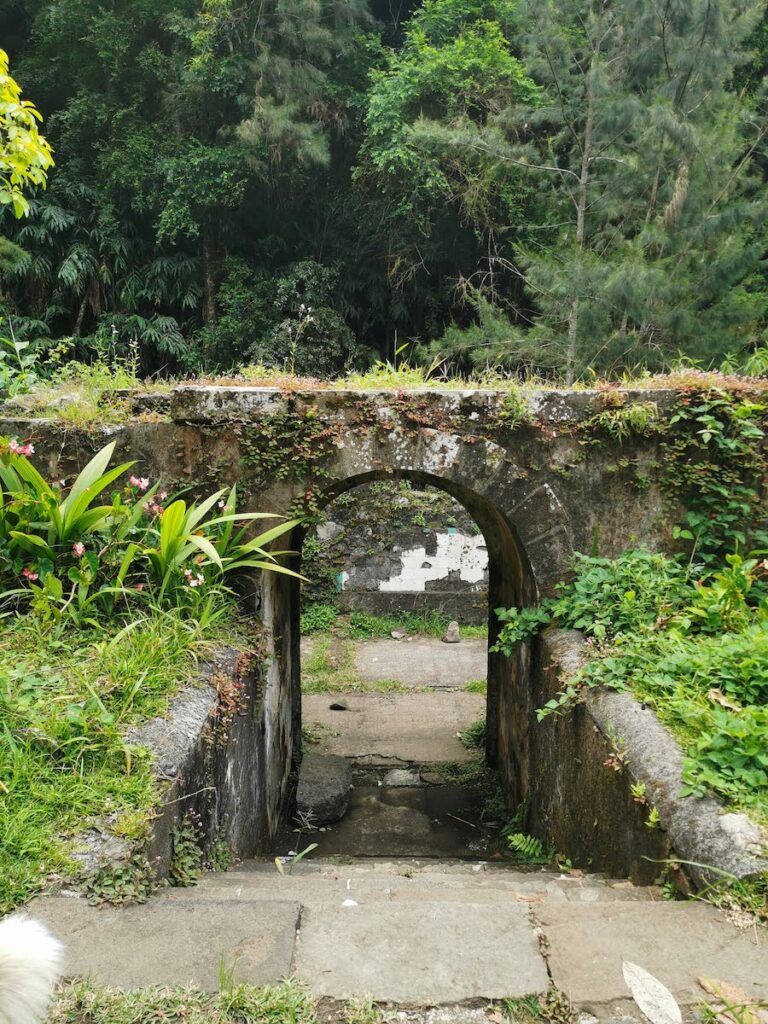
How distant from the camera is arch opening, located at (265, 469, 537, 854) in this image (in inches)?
169

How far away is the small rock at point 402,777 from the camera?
5.46 meters

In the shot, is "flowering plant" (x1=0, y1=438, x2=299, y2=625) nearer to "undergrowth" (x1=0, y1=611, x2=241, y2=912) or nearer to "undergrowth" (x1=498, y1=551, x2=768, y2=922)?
"undergrowth" (x1=0, y1=611, x2=241, y2=912)

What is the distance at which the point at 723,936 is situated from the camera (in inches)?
71.2

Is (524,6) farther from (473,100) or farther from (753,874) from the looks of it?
(753,874)

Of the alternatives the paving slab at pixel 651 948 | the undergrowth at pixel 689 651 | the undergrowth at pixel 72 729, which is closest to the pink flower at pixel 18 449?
the undergrowth at pixel 72 729

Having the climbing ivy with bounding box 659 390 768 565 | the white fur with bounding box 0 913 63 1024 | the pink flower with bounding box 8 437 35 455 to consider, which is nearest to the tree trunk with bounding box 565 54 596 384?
the climbing ivy with bounding box 659 390 768 565

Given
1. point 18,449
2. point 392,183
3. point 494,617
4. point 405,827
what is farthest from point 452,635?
point 392,183

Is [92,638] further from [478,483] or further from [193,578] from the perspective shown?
[478,483]

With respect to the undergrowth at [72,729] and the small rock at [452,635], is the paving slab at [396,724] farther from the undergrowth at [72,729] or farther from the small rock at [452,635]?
the undergrowth at [72,729]

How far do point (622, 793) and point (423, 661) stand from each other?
5298 millimetres

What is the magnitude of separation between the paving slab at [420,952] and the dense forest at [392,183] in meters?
8.37

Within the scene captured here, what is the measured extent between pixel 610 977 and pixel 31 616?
2636mm

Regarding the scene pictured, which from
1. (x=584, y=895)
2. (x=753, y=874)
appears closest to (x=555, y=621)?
(x=584, y=895)

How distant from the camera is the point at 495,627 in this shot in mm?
5676
